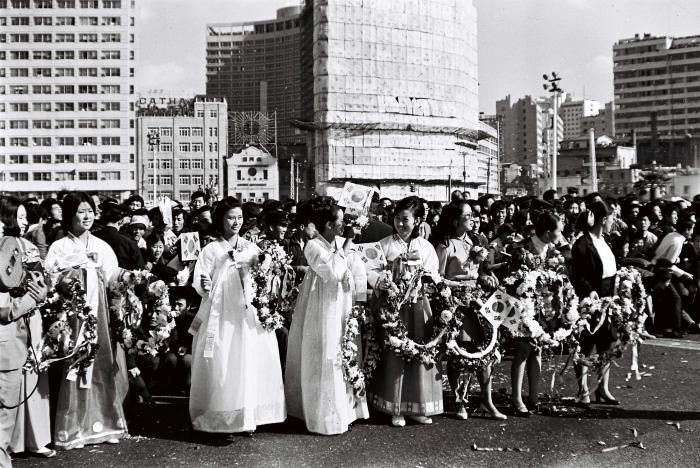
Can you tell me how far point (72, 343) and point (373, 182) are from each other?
2298 inches

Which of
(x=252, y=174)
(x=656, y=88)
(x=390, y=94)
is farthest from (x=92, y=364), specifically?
(x=656, y=88)

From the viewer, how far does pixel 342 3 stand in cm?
6112

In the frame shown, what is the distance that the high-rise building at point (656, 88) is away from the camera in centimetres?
13475

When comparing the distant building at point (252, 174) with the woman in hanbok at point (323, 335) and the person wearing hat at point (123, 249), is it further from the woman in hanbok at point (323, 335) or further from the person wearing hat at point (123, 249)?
the woman in hanbok at point (323, 335)

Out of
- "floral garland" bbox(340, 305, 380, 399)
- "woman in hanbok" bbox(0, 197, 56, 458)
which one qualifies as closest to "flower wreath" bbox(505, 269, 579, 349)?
"floral garland" bbox(340, 305, 380, 399)

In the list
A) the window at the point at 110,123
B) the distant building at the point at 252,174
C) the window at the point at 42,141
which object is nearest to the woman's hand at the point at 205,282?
the distant building at the point at 252,174

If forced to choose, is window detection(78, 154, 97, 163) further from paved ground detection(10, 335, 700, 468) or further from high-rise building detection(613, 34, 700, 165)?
paved ground detection(10, 335, 700, 468)

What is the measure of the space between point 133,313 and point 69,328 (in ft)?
2.22

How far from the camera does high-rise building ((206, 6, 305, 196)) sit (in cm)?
12862

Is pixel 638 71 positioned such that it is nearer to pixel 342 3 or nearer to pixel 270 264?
pixel 342 3

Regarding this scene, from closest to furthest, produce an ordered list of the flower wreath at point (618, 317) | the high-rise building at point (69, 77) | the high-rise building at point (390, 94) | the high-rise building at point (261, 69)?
1. the flower wreath at point (618, 317)
2. the high-rise building at point (390, 94)
3. the high-rise building at point (69, 77)
4. the high-rise building at point (261, 69)

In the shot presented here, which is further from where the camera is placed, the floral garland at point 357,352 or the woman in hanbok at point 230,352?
the floral garland at point 357,352

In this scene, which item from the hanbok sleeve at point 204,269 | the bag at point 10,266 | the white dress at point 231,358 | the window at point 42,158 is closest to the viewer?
the bag at point 10,266

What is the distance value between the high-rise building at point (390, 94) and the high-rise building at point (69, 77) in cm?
4913
